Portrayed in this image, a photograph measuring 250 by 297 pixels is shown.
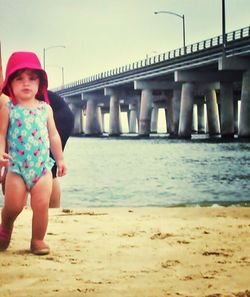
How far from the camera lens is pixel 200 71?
5381 centimetres

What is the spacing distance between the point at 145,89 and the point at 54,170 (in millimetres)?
56752

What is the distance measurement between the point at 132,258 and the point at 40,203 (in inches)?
30.2

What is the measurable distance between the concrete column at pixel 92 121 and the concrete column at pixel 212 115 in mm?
20376

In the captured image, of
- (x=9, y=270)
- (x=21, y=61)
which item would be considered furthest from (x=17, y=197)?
(x=21, y=61)

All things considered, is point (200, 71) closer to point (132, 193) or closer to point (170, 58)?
point (170, 58)

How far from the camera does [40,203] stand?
171 inches

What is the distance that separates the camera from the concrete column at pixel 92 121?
266 ft

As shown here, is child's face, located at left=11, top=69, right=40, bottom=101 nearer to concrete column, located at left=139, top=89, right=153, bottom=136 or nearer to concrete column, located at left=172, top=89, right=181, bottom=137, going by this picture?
concrete column, located at left=139, top=89, right=153, bottom=136

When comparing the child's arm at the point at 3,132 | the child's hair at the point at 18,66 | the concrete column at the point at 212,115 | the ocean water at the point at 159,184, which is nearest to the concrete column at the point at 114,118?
the concrete column at the point at 212,115

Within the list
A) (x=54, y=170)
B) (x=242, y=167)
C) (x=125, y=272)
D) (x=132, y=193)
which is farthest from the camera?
(x=242, y=167)

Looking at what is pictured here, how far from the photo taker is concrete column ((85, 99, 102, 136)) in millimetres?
80938

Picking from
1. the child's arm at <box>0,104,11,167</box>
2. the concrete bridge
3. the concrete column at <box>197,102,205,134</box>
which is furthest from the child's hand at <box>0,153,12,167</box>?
the concrete column at <box>197,102,205,134</box>

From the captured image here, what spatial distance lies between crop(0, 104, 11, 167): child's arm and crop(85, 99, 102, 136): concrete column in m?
76.3

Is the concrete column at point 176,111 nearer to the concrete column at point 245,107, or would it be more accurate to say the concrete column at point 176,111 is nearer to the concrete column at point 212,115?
the concrete column at point 212,115
